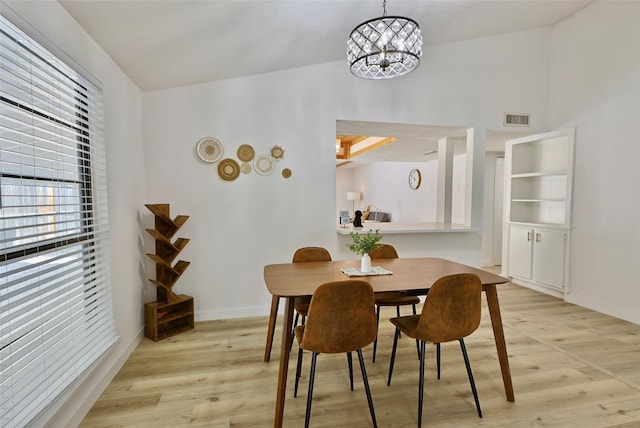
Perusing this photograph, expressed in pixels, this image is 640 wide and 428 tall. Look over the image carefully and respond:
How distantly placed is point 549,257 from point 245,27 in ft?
14.6

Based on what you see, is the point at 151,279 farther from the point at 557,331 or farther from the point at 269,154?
the point at 557,331

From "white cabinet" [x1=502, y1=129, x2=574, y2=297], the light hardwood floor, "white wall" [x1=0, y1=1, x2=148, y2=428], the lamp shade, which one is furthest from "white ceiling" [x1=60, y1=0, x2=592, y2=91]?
the lamp shade

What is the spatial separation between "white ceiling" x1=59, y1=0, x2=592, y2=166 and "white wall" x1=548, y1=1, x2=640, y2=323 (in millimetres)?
402

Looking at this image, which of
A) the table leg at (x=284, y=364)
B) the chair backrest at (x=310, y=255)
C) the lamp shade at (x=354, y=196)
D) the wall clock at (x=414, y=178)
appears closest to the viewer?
the table leg at (x=284, y=364)

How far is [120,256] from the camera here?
2465mm

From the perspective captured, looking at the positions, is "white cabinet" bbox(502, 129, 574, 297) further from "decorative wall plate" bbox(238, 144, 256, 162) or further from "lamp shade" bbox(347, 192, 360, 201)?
"lamp shade" bbox(347, 192, 360, 201)

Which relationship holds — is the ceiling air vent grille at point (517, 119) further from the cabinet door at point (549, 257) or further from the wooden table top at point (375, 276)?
the wooden table top at point (375, 276)

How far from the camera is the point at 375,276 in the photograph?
2.16 metres

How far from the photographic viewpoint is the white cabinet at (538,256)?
4.03 meters

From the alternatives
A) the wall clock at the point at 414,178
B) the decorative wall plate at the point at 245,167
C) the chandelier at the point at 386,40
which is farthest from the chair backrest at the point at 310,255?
the wall clock at the point at 414,178

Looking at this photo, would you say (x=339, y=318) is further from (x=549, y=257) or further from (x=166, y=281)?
(x=549, y=257)

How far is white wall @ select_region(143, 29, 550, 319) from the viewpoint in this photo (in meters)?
3.18

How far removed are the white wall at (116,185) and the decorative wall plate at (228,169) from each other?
72cm

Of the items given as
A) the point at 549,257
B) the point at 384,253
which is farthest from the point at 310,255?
the point at 549,257
